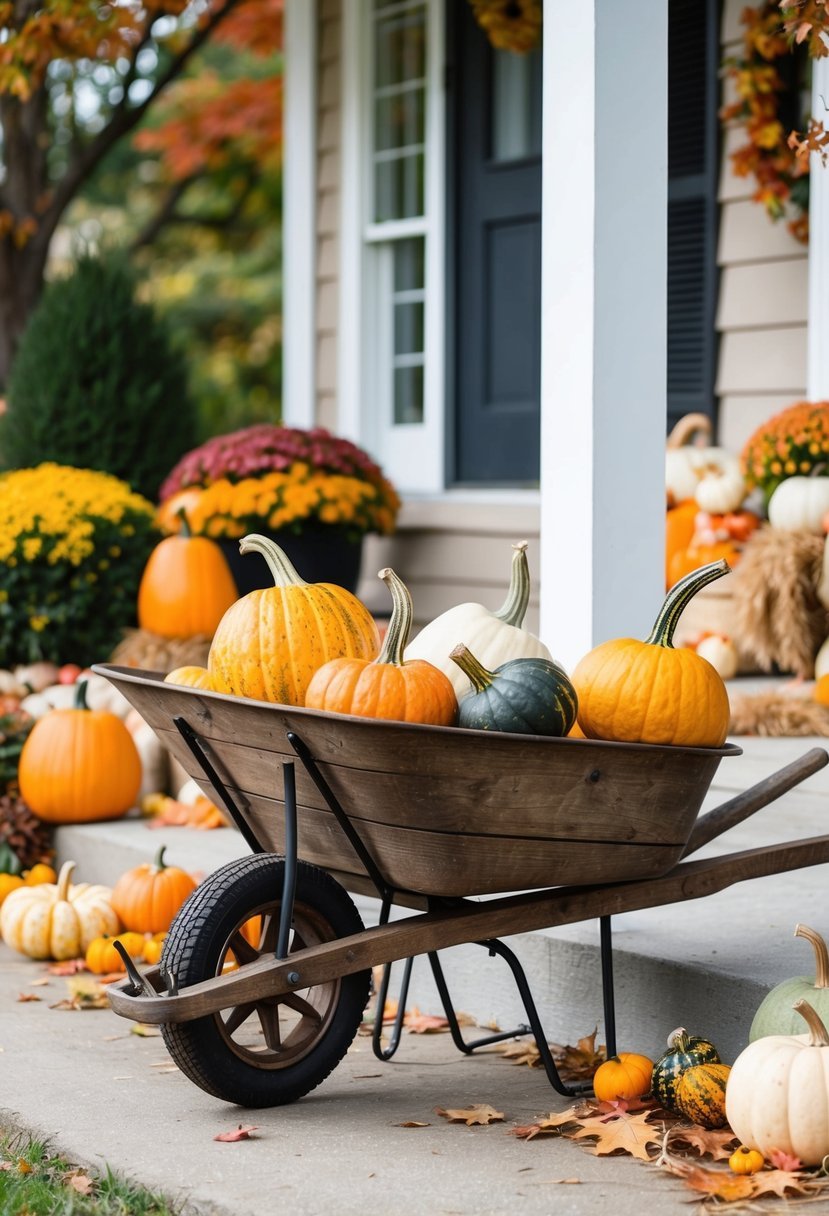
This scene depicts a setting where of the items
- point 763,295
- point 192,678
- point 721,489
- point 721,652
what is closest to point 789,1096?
point 192,678

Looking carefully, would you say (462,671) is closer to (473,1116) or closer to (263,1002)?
(263,1002)

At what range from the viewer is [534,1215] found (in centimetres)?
232

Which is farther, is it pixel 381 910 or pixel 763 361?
pixel 763 361

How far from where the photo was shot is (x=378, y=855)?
8.72ft

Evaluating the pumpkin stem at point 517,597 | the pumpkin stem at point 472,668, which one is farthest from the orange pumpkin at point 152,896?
the pumpkin stem at point 472,668

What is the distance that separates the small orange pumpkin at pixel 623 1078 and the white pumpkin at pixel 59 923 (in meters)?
1.72

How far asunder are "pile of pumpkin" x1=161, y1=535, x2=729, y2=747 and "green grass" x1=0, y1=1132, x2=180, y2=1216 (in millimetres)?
824

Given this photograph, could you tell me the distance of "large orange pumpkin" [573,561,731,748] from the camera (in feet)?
8.64

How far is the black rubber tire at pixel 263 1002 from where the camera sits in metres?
2.61

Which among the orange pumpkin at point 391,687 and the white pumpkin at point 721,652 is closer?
the orange pumpkin at point 391,687

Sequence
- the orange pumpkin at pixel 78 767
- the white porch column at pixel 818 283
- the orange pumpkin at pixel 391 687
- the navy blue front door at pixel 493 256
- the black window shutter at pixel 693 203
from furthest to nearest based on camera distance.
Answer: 1. the navy blue front door at pixel 493 256
2. the black window shutter at pixel 693 203
3. the white porch column at pixel 818 283
4. the orange pumpkin at pixel 78 767
5. the orange pumpkin at pixel 391 687

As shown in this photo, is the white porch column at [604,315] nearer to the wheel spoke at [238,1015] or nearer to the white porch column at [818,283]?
the wheel spoke at [238,1015]

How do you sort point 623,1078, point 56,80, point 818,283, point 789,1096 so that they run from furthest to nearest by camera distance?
point 56,80 < point 818,283 < point 623,1078 < point 789,1096

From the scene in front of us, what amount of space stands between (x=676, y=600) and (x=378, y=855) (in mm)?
685
